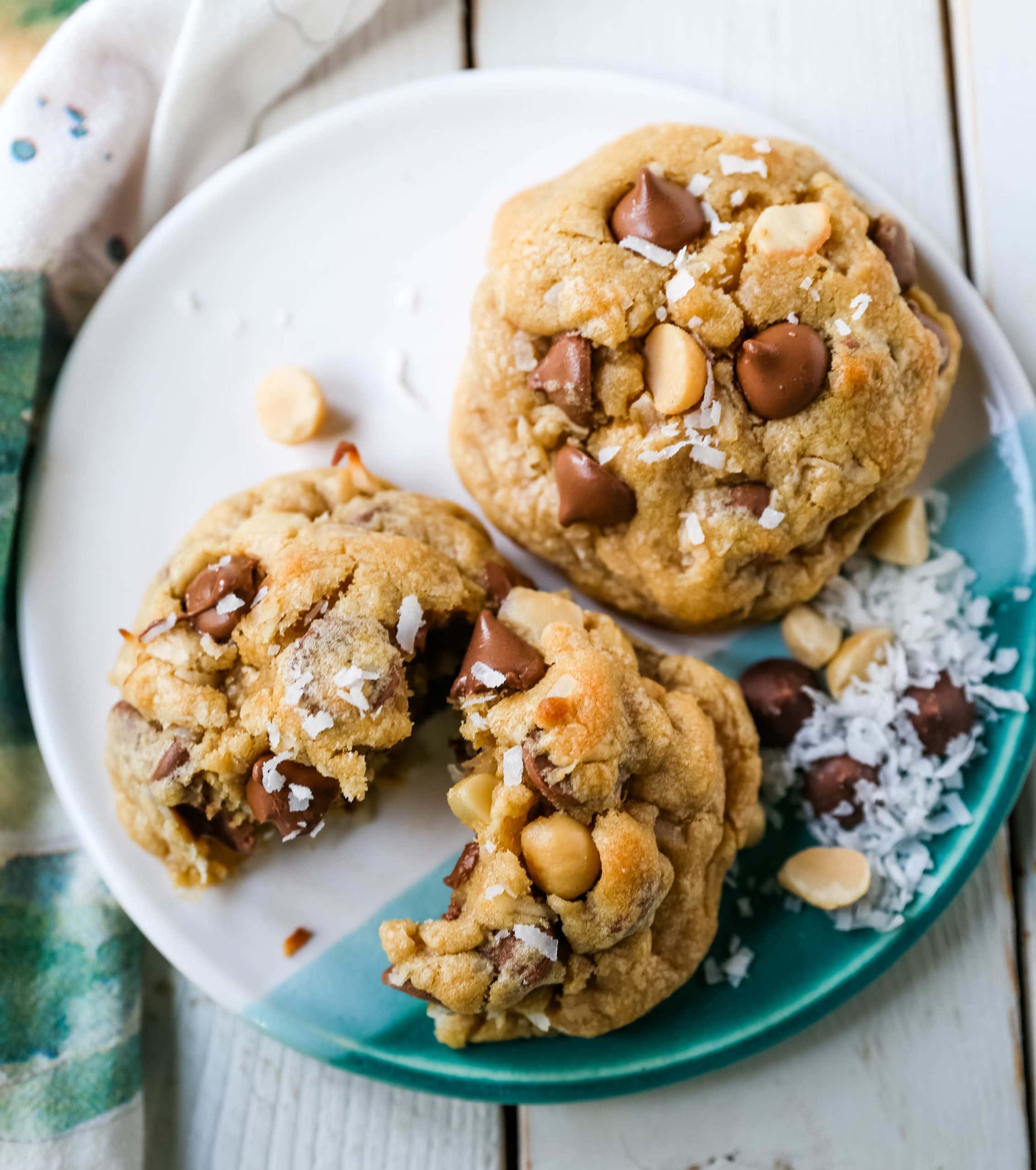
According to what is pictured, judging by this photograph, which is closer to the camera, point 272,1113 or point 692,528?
point 692,528

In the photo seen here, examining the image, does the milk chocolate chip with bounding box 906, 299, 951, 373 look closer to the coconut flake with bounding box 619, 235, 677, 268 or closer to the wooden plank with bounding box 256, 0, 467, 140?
the coconut flake with bounding box 619, 235, 677, 268

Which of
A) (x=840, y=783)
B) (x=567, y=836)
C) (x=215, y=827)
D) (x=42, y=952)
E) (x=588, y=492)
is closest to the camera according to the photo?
(x=567, y=836)

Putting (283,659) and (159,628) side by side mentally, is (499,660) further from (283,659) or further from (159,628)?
(159,628)

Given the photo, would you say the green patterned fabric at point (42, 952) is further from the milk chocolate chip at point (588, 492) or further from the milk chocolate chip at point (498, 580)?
the milk chocolate chip at point (588, 492)

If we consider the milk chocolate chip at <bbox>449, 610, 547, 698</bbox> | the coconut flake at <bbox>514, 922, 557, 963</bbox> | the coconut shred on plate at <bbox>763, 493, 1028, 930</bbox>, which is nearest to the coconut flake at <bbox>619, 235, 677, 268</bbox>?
the milk chocolate chip at <bbox>449, 610, 547, 698</bbox>

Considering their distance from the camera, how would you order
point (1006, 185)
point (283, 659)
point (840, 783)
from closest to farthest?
1. point (283, 659)
2. point (840, 783)
3. point (1006, 185)

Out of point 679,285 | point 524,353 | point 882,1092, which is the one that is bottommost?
point 882,1092

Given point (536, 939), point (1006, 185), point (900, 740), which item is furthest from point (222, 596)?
point (1006, 185)
